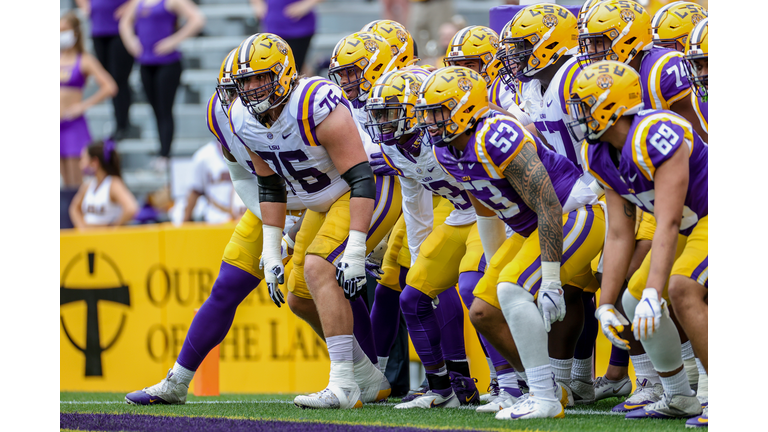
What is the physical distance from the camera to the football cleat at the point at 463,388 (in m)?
5.29

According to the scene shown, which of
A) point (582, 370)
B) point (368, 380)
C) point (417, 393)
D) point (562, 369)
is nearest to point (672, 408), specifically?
point (562, 369)

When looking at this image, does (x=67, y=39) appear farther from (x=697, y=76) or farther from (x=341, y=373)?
(x=697, y=76)

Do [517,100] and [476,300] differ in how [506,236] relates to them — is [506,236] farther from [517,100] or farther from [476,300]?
[517,100]

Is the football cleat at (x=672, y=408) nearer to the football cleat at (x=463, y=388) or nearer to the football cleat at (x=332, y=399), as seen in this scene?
the football cleat at (x=463, y=388)

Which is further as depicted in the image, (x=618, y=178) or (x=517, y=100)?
(x=517, y=100)

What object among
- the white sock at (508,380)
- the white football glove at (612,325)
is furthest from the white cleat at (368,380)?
the white football glove at (612,325)

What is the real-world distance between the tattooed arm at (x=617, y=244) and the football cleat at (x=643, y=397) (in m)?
0.72

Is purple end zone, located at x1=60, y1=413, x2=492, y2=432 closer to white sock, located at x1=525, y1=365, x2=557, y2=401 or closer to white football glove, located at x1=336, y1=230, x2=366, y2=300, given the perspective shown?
white sock, located at x1=525, y1=365, x2=557, y2=401

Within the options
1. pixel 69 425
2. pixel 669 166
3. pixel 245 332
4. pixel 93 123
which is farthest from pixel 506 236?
pixel 93 123

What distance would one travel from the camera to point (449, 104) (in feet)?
14.3

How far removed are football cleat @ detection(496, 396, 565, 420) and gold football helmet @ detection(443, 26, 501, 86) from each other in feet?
Result: 7.43

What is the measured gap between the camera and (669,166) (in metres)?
3.84

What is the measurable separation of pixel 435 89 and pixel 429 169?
2.20 feet

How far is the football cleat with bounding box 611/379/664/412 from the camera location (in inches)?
180
